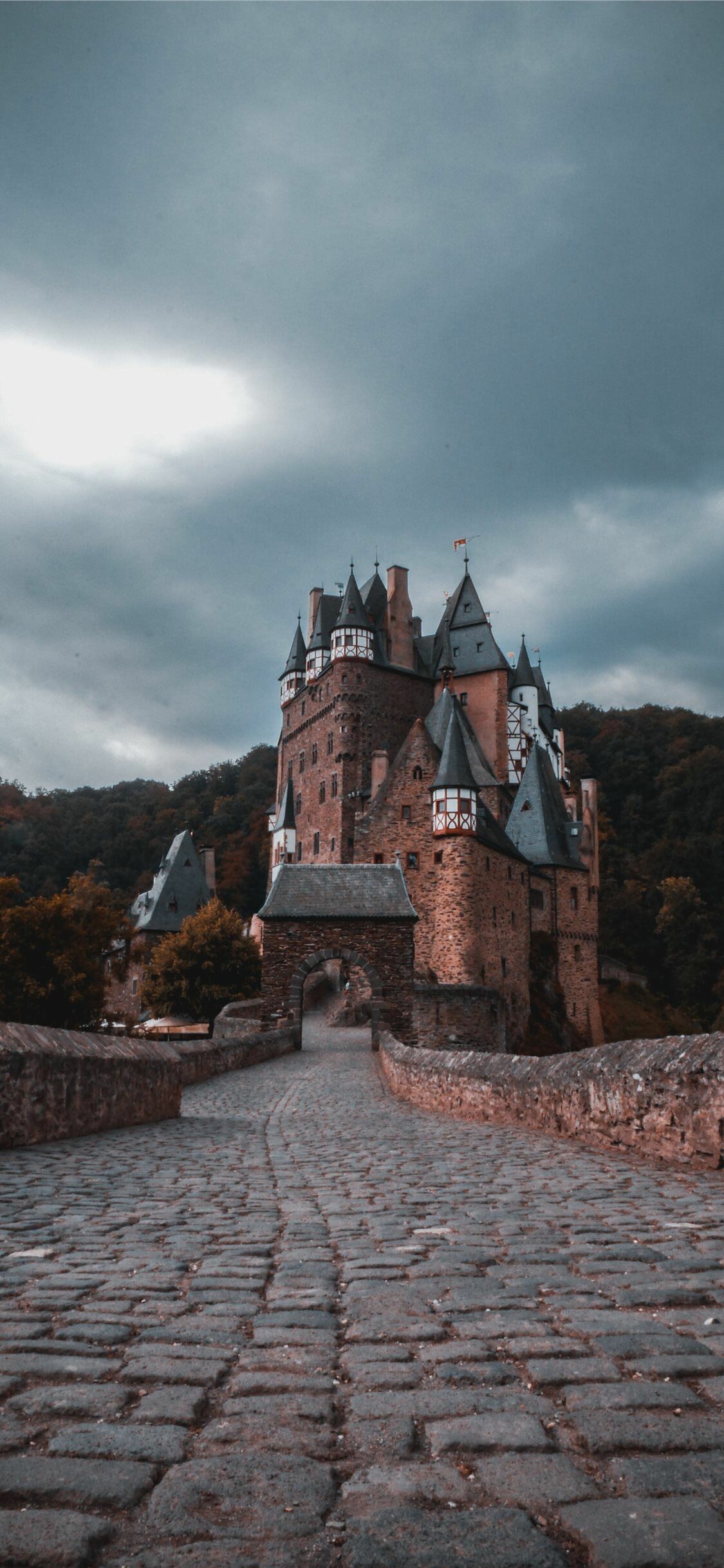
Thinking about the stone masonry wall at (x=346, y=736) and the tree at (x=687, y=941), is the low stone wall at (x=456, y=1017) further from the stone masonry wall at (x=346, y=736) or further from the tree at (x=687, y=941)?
the tree at (x=687, y=941)

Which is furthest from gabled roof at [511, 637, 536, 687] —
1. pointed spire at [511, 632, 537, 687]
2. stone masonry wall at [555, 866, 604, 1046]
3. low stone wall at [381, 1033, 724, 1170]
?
low stone wall at [381, 1033, 724, 1170]

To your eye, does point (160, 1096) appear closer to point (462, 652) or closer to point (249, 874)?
point (462, 652)

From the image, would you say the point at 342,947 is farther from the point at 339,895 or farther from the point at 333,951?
the point at 339,895

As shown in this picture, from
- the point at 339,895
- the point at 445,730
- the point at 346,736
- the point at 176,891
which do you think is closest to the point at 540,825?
the point at 445,730

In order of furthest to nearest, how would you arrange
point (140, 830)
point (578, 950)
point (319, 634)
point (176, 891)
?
point (140, 830)
point (319, 634)
point (176, 891)
point (578, 950)

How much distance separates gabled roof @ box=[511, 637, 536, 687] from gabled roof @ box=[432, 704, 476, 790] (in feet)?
61.1

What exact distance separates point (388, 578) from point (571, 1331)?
65071 mm

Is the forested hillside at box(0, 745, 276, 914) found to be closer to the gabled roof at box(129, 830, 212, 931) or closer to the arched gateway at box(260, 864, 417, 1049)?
the gabled roof at box(129, 830, 212, 931)

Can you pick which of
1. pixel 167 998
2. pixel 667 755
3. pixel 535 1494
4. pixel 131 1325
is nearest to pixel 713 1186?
pixel 131 1325

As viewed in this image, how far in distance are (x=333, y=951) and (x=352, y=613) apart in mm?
35902

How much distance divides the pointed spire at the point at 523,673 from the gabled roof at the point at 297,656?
14088mm

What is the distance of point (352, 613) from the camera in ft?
204

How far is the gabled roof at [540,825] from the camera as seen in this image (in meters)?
54.9

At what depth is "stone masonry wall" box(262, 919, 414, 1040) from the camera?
96.5 ft
